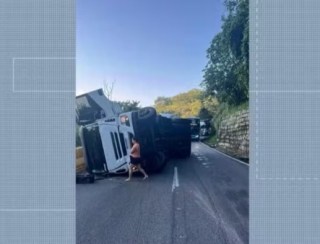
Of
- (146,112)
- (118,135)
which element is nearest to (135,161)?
(118,135)

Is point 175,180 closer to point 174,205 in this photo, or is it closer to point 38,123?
point 174,205

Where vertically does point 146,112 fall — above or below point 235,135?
above

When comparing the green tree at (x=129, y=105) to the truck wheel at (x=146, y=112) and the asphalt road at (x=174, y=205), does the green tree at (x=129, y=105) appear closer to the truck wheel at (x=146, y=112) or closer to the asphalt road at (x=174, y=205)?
the truck wheel at (x=146, y=112)

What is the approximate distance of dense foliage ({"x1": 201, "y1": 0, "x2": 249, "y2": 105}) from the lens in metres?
2.16

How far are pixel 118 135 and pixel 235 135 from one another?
26.9 inches

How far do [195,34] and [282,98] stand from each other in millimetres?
606

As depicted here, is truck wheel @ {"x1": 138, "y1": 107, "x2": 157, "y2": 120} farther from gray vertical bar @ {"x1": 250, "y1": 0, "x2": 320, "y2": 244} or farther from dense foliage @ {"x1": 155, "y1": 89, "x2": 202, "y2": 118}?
gray vertical bar @ {"x1": 250, "y1": 0, "x2": 320, "y2": 244}

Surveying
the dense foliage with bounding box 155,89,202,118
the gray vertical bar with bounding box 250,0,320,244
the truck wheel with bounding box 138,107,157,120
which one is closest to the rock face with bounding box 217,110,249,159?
the gray vertical bar with bounding box 250,0,320,244

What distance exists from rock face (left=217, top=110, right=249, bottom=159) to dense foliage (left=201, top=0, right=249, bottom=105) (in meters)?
0.09

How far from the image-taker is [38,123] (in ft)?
7.06

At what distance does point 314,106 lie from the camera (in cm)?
211

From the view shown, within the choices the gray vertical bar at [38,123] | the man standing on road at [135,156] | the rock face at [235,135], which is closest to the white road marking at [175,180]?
the man standing on road at [135,156]

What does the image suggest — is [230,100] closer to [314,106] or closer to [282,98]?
[282,98]

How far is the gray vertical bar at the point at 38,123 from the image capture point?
215cm
